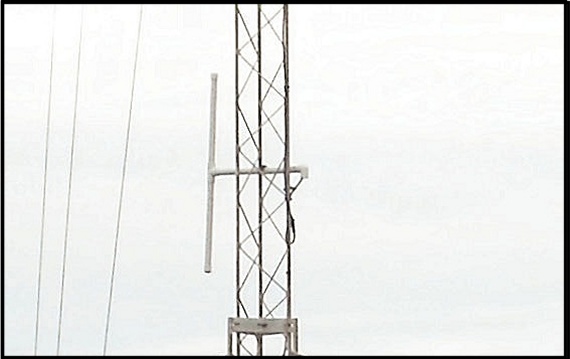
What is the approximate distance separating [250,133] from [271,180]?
374 millimetres

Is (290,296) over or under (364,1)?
under

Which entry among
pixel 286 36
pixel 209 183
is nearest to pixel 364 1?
pixel 286 36

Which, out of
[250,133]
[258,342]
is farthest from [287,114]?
[258,342]

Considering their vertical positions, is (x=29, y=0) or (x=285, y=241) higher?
(x=29, y=0)

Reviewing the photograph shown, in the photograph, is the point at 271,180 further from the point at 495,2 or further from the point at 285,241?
the point at 495,2

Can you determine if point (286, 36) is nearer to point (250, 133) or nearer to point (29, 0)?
point (250, 133)

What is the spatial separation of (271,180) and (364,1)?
147cm

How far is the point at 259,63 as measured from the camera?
17297 mm

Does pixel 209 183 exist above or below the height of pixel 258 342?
above

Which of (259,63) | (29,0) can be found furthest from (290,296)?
(29,0)

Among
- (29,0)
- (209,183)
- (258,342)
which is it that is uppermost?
(29,0)

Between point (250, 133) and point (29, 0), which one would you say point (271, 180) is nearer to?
point (250, 133)

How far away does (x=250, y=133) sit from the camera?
685 inches

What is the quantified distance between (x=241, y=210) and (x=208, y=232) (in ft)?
1.17
